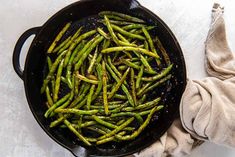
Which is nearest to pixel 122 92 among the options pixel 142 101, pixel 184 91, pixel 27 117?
pixel 142 101

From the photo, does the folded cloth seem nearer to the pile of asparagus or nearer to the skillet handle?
the pile of asparagus

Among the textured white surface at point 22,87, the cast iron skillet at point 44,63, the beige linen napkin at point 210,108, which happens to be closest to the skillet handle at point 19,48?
the cast iron skillet at point 44,63

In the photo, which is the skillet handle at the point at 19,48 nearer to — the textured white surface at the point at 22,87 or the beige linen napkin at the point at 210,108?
the textured white surface at the point at 22,87

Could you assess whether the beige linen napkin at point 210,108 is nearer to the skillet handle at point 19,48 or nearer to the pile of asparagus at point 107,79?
the pile of asparagus at point 107,79

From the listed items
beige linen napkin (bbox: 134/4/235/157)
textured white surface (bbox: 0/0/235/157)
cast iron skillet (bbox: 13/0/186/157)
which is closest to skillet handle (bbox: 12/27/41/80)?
cast iron skillet (bbox: 13/0/186/157)

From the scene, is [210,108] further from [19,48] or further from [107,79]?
[19,48]

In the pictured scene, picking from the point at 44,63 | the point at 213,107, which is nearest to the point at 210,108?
the point at 213,107

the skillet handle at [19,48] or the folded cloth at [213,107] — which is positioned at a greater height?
the skillet handle at [19,48]

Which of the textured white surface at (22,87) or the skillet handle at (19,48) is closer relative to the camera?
the skillet handle at (19,48)

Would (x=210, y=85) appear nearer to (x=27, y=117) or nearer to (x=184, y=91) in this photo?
(x=184, y=91)
